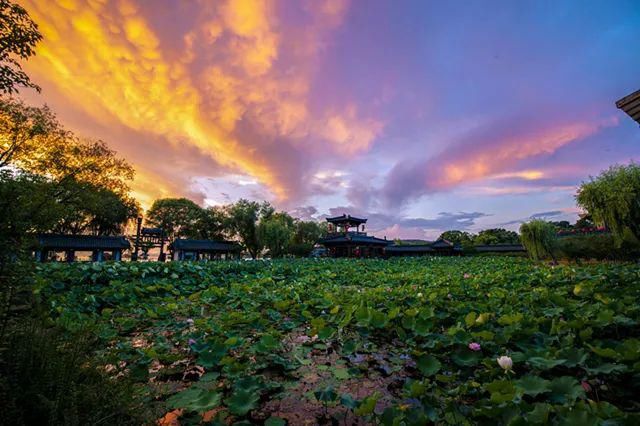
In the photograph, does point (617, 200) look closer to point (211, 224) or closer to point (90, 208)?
point (90, 208)

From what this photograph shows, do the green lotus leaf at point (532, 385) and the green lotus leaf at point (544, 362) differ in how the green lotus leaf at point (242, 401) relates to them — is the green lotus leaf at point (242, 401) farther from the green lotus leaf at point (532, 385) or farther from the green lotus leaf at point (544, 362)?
the green lotus leaf at point (544, 362)

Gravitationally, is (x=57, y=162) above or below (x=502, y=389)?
above

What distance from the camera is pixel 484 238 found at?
4191 cm

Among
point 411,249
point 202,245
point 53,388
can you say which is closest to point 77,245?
point 202,245

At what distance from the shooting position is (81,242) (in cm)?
2495

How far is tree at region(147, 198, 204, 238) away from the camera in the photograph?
40781mm

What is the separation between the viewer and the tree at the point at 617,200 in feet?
42.0

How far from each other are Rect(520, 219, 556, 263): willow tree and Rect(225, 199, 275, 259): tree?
2854 centimetres

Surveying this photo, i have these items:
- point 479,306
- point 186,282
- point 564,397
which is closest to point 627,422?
point 564,397

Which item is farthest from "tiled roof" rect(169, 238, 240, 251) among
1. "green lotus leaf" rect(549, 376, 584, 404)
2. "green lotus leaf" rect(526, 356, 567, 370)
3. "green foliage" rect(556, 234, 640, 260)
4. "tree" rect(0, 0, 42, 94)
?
"green lotus leaf" rect(549, 376, 584, 404)

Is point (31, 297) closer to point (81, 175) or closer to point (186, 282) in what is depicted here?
point (186, 282)

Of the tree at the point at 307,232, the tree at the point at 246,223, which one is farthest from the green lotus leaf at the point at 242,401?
the tree at the point at 307,232

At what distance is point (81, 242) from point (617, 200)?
38.3 meters

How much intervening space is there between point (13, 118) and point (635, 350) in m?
23.8
